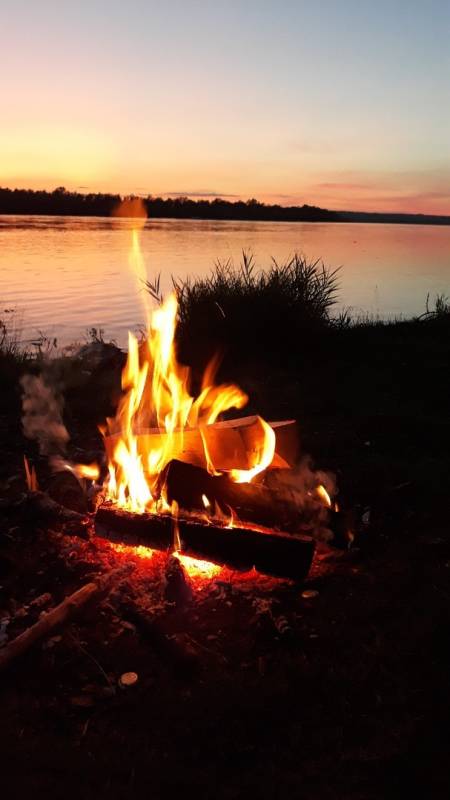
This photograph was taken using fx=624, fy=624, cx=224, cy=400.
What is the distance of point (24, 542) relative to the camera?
12.3 feet

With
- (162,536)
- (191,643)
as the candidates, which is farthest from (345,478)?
(191,643)

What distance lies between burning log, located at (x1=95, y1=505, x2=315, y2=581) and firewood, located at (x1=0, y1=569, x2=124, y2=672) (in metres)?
0.32

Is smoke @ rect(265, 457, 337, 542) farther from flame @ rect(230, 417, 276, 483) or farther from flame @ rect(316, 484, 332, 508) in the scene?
flame @ rect(230, 417, 276, 483)

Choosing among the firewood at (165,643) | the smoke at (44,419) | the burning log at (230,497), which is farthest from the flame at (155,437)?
the smoke at (44,419)

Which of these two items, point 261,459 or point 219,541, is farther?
point 261,459

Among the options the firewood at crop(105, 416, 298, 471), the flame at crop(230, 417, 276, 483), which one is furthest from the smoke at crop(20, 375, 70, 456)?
the flame at crop(230, 417, 276, 483)

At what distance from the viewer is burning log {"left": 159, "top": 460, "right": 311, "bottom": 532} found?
3.65 meters

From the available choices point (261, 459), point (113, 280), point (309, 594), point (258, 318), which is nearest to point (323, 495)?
point (261, 459)

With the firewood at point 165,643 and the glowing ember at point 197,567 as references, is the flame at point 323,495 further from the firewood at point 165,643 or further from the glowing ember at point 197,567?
the firewood at point 165,643

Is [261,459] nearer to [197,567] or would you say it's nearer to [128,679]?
[197,567]

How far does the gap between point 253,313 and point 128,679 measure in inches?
278

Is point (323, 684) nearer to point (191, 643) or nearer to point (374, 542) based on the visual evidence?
point (191, 643)

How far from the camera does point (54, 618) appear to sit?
2.96 meters

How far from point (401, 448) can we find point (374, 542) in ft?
6.05
